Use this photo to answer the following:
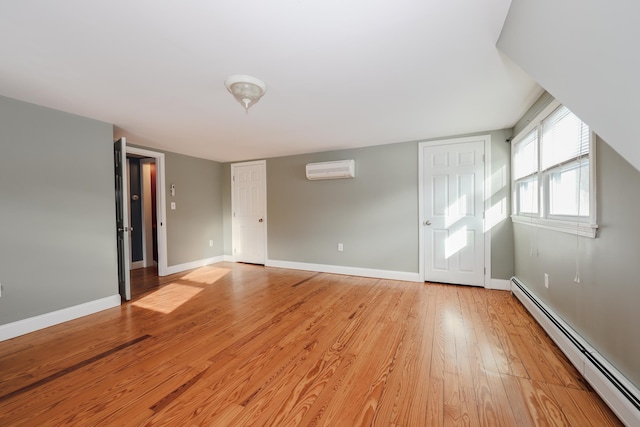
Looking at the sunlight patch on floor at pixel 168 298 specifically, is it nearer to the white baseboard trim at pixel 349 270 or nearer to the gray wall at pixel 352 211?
the white baseboard trim at pixel 349 270

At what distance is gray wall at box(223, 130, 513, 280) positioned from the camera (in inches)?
132

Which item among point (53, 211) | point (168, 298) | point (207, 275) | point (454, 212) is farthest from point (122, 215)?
point (454, 212)

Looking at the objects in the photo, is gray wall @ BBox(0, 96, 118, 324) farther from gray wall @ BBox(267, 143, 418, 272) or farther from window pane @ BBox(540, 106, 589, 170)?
window pane @ BBox(540, 106, 589, 170)

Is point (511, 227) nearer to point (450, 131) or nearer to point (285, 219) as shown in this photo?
point (450, 131)

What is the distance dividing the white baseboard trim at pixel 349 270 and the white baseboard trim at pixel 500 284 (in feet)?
2.99

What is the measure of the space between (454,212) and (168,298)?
4.09 metres

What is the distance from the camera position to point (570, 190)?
1901 mm

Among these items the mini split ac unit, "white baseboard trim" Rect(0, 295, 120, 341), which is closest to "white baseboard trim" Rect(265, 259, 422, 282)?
the mini split ac unit

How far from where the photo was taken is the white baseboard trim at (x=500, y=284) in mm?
3281

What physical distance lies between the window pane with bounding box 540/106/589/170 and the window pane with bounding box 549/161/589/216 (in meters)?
0.09

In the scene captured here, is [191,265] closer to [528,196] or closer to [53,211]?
[53,211]

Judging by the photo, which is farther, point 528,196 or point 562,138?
point 528,196

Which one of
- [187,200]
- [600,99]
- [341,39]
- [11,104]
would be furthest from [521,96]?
[187,200]

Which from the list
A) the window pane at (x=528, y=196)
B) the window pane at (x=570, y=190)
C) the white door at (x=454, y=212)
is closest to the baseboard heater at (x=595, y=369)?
the window pane at (x=570, y=190)
